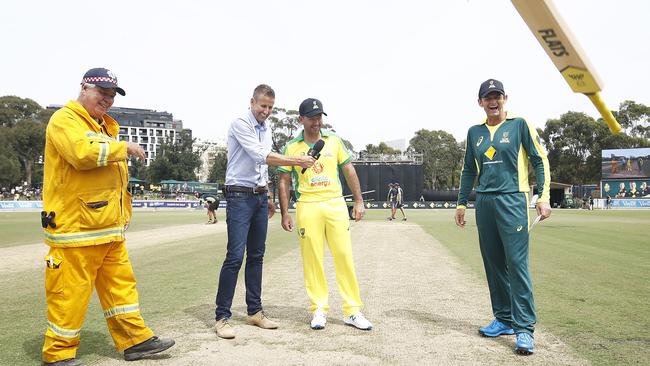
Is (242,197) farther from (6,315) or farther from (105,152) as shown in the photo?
(6,315)

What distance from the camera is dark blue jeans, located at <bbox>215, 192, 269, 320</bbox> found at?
180 inches

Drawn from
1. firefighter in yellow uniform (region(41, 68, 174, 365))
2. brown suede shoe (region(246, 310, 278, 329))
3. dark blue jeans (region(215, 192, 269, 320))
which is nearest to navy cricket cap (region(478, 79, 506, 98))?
dark blue jeans (region(215, 192, 269, 320))

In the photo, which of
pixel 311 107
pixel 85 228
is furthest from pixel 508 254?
pixel 85 228

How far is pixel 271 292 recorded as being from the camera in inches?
251

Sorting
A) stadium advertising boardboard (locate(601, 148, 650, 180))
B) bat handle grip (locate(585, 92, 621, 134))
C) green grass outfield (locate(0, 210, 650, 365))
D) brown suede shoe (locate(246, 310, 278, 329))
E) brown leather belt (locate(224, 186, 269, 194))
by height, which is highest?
stadium advertising boardboard (locate(601, 148, 650, 180))

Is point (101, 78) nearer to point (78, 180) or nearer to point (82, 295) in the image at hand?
point (78, 180)

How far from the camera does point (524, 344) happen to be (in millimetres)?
3826

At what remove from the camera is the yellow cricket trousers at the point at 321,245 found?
4.91 m

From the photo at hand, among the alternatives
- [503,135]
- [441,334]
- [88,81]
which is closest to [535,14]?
[503,135]

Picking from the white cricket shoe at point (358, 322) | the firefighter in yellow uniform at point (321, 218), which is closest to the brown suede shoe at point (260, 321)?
the firefighter in yellow uniform at point (321, 218)

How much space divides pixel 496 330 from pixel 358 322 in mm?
1235

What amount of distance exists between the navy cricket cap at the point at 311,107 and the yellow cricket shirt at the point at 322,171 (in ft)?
0.88

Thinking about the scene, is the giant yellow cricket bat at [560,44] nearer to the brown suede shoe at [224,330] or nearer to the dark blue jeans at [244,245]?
the dark blue jeans at [244,245]

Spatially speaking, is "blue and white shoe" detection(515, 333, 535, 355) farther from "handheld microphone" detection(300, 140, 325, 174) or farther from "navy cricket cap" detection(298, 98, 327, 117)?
"navy cricket cap" detection(298, 98, 327, 117)
